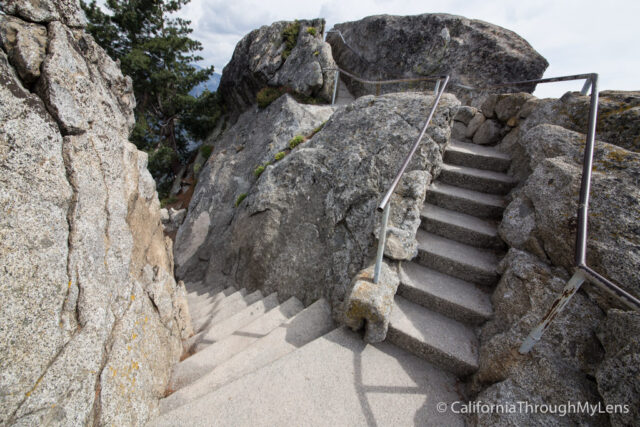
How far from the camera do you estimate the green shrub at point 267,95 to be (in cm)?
1306

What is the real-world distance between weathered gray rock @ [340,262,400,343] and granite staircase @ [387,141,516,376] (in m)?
0.27

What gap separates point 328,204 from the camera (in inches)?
239

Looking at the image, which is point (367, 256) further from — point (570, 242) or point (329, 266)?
point (570, 242)

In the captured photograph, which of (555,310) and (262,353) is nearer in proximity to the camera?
(555,310)

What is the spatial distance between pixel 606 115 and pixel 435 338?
4.82 metres

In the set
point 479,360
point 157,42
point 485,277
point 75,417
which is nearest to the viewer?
point 75,417

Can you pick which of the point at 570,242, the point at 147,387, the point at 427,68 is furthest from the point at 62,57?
the point at 427,68

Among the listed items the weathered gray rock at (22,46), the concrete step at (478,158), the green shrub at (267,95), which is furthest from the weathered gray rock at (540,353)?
the green shrub at (267,95)

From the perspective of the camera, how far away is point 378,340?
Answer: 3.25 meters

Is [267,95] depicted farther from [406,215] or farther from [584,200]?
[584,200]

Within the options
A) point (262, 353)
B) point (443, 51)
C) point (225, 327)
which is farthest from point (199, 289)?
point (443, 51)

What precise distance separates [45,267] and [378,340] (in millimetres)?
3770

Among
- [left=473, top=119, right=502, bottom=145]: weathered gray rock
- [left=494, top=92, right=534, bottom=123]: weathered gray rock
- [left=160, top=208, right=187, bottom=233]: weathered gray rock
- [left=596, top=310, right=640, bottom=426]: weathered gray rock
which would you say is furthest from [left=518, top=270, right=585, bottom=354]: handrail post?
[left=160, top=208, right=187, bottom=233]: weathered gray rock

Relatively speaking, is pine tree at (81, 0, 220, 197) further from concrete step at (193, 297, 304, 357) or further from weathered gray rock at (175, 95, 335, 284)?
concrete step at (193, 297, 304, 357)
